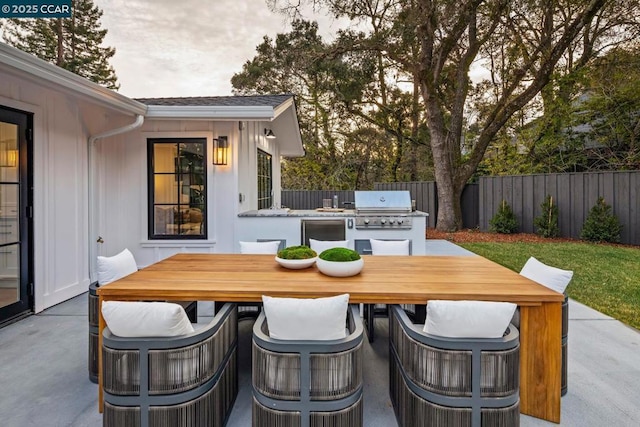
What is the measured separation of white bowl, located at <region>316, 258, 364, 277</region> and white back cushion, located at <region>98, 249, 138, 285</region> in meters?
1.41

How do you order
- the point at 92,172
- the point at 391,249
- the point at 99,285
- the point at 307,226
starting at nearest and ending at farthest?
1. the point at 99,285
2. the point at 391,249
3. the point at 92,172
4. the point at 307,226

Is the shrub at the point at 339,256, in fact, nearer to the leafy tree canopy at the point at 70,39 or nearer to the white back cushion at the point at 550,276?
the white back cushion at the point at 550,276

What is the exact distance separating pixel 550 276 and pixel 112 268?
2873 mm

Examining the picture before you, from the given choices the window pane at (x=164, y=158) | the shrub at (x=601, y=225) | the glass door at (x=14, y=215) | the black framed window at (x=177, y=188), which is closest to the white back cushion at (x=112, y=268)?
the glass door at (x=14, y=215)

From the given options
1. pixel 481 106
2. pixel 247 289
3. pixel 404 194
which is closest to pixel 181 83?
pixel 404 194

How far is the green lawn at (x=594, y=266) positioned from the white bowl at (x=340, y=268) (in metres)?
2.94

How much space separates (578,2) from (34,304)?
1255cm

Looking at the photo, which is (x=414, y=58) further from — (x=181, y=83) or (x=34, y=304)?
(x=34, y=304)

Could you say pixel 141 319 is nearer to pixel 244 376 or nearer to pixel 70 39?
pixel 244 376

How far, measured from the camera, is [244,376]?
8.20 feet

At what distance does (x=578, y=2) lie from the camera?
908 cm

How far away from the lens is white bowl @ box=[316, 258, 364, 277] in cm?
234

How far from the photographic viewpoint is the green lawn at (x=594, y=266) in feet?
13.0

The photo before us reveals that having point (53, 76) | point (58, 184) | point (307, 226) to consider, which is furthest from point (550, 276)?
point (58, 184)
